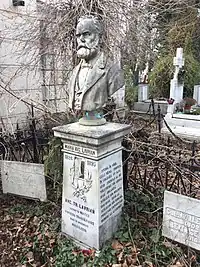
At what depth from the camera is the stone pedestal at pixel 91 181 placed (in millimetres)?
2914

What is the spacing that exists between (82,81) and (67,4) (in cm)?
208

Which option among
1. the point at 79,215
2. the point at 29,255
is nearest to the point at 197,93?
the point at 79,215

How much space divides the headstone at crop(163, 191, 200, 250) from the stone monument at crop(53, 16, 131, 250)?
627mm

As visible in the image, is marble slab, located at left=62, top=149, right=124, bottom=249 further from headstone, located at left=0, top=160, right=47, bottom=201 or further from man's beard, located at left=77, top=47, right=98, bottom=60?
man's beard, located at left=77, top=47, right=98, bottom=60

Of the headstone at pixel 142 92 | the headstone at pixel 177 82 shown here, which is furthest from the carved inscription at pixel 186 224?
the headstone at pixel 142 92

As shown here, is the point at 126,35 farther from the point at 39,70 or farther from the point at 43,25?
the point at 39,70

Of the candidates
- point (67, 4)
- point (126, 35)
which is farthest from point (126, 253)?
point (67, 4)

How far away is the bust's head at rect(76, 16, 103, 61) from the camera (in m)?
2.76

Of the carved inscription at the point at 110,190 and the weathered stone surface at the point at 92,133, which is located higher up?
the weathered stone surface at the point at 92,133

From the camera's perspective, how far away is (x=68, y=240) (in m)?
3.32

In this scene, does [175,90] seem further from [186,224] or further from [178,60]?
[186,224]

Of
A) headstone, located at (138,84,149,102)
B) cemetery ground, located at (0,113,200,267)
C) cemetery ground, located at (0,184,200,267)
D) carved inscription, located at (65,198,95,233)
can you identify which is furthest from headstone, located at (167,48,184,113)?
carved inscription, located at (65,198,95,233)

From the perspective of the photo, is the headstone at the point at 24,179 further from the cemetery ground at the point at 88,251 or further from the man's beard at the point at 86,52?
the man's beard at the point at 86,52

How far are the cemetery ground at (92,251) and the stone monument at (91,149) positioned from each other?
0.56 ft
